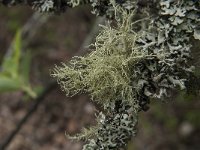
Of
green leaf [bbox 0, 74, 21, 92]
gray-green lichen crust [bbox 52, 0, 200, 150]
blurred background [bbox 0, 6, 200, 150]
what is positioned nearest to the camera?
→ gray-green lichen crust [bbox 52, 0, 200, 150]

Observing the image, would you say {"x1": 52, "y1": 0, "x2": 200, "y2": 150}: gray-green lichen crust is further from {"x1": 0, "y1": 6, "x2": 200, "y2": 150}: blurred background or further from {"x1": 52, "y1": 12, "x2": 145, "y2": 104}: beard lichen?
{"x1": 0, "y1": 6, "x2": 200, "y2": 150}: blurred background

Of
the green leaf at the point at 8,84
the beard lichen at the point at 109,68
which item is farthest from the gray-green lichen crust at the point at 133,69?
the green leaf at the point at 8,84

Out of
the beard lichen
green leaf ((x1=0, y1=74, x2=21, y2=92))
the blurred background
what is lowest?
the blurred background

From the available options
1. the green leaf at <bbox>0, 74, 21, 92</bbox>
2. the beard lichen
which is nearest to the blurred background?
the green leaf at <bbox>0, 74, 21, 92</bbox>

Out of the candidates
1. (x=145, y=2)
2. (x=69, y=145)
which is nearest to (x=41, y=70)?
(x=69, y=145)

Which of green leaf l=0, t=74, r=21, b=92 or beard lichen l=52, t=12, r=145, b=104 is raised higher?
beard lichen l=52, t=12, r=145, b=104

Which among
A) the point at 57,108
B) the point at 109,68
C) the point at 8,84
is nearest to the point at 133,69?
the point at 109,68

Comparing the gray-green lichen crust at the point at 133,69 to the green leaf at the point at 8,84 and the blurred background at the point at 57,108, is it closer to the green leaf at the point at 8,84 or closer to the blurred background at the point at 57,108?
the green leaf at the point at 8,84

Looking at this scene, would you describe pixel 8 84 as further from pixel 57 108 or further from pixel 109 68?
pixel 57 108

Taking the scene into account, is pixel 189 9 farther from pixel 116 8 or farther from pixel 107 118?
pixel 107 118
